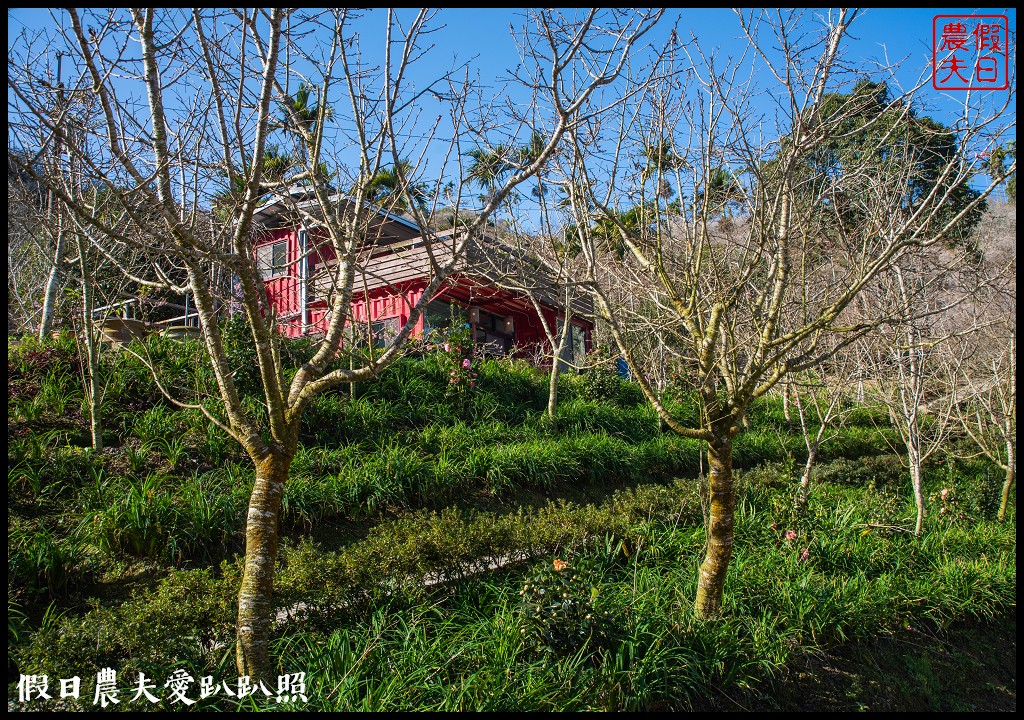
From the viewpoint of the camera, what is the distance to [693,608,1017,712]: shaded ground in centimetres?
416

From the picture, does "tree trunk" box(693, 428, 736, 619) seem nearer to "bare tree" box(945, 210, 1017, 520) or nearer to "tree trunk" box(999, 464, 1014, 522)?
"bare tree" box(945, 210, 1017, 520)

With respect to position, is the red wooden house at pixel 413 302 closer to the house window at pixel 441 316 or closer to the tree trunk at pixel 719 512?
the house window at pixel 441 316

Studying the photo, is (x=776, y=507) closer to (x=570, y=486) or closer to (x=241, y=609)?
(x=570, y=486)

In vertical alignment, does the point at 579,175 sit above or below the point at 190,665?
above

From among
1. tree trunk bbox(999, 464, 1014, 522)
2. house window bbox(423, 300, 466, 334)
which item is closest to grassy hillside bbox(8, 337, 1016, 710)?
tree trunk bbox(999, 464, 1014, 522)

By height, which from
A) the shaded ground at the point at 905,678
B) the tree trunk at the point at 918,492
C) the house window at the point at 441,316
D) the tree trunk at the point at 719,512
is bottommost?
the shaded ground at the point at 905,678

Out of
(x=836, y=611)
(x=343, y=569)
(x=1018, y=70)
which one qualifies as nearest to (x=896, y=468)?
(x=836, y=611)

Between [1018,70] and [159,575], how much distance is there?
6148mm

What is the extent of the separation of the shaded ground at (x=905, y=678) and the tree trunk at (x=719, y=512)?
0.65 metres

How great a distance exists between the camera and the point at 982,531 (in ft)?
25.1

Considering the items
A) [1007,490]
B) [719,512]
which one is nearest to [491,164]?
[719,512]

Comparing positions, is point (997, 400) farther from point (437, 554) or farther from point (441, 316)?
point (437, 554)

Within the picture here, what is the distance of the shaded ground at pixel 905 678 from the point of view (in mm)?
4164

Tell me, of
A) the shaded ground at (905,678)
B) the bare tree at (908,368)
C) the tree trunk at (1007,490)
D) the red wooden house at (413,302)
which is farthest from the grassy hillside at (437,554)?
the red wooden house at (413,302)
